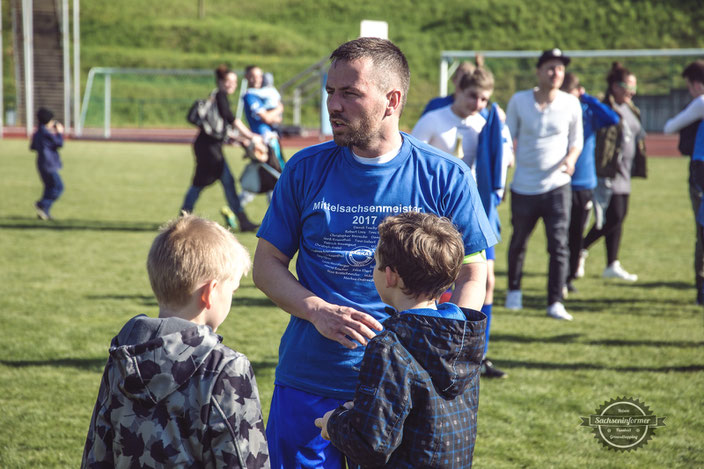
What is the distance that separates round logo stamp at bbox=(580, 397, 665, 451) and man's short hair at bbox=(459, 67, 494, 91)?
2.34m

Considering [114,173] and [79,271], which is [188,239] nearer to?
[79,271]

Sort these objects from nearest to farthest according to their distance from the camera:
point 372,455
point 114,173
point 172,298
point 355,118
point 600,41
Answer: point 372,455 → point 172,298 → point 355,118 → point 114,173 → point 600,41

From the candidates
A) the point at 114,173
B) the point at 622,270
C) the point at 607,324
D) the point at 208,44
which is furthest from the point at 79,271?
the point at 208,44

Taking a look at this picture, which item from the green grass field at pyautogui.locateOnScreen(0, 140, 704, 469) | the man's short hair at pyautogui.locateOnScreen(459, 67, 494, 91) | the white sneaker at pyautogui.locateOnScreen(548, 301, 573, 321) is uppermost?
the man's short hair at pyautogui.locateOnScreen(459, 67, 494, 91)

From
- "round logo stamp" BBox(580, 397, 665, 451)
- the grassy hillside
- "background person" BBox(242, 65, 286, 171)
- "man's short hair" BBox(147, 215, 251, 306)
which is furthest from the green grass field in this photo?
the grassy hillside

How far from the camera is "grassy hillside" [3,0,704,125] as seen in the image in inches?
2127

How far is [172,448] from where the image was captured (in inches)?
85.6

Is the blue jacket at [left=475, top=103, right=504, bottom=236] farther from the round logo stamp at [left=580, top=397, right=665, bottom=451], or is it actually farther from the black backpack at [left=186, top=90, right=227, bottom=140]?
the black backpack at [left=186, top=90, right=227, bottom=140]

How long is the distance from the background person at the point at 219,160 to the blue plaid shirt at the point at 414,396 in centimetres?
895

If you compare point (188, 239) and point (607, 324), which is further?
point (607, 324)

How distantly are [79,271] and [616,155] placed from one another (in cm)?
631

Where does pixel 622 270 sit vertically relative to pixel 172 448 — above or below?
below

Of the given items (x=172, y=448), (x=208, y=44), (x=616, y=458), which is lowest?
(x=616, y=458)

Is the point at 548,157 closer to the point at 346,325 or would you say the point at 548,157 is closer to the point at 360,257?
the point at 360,257
